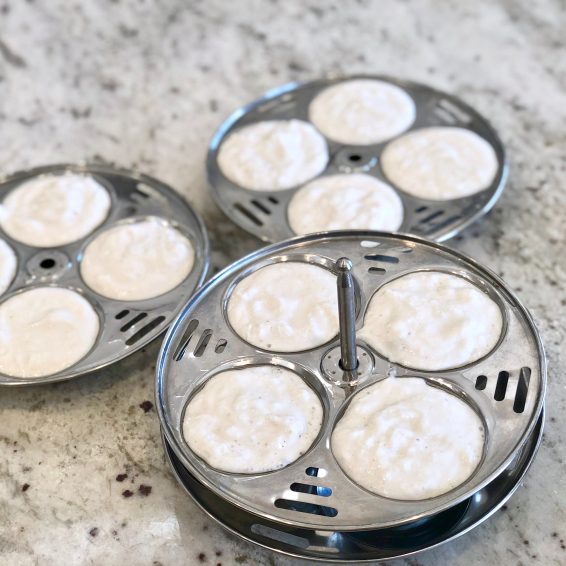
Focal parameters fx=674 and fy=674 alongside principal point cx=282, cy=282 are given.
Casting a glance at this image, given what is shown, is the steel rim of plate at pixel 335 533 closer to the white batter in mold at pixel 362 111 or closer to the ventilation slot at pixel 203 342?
the ventilation slot at pixel 203 342

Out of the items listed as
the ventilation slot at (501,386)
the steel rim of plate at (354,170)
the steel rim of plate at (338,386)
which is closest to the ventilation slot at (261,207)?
the steel rim of plate at (354,170)

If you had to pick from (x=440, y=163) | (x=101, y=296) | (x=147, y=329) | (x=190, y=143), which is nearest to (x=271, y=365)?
(x=147, y=329)

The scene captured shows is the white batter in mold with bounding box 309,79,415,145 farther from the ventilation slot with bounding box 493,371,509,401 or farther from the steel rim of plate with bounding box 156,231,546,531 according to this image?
the ventilation slot with bounding box 493,371,509,401

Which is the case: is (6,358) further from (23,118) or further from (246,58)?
(246,58)

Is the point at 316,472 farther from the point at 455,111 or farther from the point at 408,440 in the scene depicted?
the point at 455,111

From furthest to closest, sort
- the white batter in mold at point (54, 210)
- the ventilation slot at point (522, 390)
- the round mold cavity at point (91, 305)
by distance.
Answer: the white batter in mold at point (54, 210), the round mold cavity at point (91, 305), the ventilation slot at point (522, 390)

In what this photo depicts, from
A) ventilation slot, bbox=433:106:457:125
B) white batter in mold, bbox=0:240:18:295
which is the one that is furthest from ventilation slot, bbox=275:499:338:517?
ventilation slot, bbox=433:106:457:125
